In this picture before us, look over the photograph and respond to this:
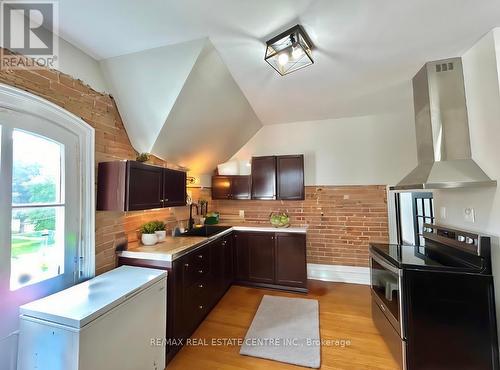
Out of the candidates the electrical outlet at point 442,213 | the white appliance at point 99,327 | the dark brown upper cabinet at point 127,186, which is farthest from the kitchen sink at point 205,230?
the electrical outlet at point 442,213

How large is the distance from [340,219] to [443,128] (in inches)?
81.9

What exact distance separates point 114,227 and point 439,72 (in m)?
3.51

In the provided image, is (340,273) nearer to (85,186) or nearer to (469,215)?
(469,215)

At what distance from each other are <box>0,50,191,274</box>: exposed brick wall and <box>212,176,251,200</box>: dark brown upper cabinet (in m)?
1.68

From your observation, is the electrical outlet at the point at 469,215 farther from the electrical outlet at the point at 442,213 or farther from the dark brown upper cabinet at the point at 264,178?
the dark brown upper cabinet at the point at 264,178

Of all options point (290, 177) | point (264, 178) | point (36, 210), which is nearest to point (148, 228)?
point (36, 210)

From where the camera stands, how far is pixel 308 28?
5.54ft

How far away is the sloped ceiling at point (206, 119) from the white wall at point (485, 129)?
2.23 metres

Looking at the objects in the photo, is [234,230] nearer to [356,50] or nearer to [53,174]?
[53,174]

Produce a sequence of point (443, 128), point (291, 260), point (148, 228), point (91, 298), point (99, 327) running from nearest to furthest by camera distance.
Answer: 1. point (99, 327)
2. point (91, 298)
3. point (443, 128)
4. point (148, 228)
5. point (291, 260)

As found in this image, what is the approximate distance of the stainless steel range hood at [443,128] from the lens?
1.88m

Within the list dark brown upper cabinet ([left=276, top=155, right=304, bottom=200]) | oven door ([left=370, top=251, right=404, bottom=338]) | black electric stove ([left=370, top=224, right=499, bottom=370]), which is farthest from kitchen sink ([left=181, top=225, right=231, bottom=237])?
black electric stove ([left=370, top=224, right=499, bottom=370])

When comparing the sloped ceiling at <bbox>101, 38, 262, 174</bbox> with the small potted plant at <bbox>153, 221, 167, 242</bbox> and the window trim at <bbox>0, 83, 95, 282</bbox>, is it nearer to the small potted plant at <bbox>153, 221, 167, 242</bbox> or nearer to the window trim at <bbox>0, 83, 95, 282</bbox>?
the window trim at <bbox>0, 83, 95, 282</bbox>

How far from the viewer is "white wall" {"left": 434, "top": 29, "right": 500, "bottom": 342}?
5.43 ft
